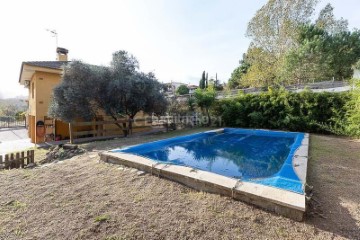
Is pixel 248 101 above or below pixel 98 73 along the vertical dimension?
below

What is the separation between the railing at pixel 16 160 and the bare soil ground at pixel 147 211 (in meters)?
1.98

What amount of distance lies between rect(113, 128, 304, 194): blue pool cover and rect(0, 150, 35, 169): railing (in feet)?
10.6

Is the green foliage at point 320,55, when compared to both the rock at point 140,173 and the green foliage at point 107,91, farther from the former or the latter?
the rock at point 140,173

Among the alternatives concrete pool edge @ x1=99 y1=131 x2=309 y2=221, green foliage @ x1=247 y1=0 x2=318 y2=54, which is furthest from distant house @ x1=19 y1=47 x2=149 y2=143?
green foliage @ x1=247 y1=0 x2=318 y2=54

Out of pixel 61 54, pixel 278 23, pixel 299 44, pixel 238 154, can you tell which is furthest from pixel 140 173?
pixel 278 23

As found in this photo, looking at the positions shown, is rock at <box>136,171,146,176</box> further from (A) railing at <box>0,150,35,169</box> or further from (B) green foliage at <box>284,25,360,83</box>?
(B) green foliage at <box>284,25,360,83</box>

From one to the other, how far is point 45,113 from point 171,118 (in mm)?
7420

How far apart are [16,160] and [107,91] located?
4.54 m

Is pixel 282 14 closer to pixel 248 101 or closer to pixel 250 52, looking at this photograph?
pixel 250 52

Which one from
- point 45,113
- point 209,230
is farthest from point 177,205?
point 45,113

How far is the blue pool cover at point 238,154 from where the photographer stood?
4453 millimetres

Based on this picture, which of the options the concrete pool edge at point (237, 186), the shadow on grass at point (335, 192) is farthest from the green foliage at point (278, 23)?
the concrete pool edge at point (237, 186)

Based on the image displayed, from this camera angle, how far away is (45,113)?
35.9 ft

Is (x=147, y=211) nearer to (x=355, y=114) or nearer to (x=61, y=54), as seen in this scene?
(x=355, y=114)
